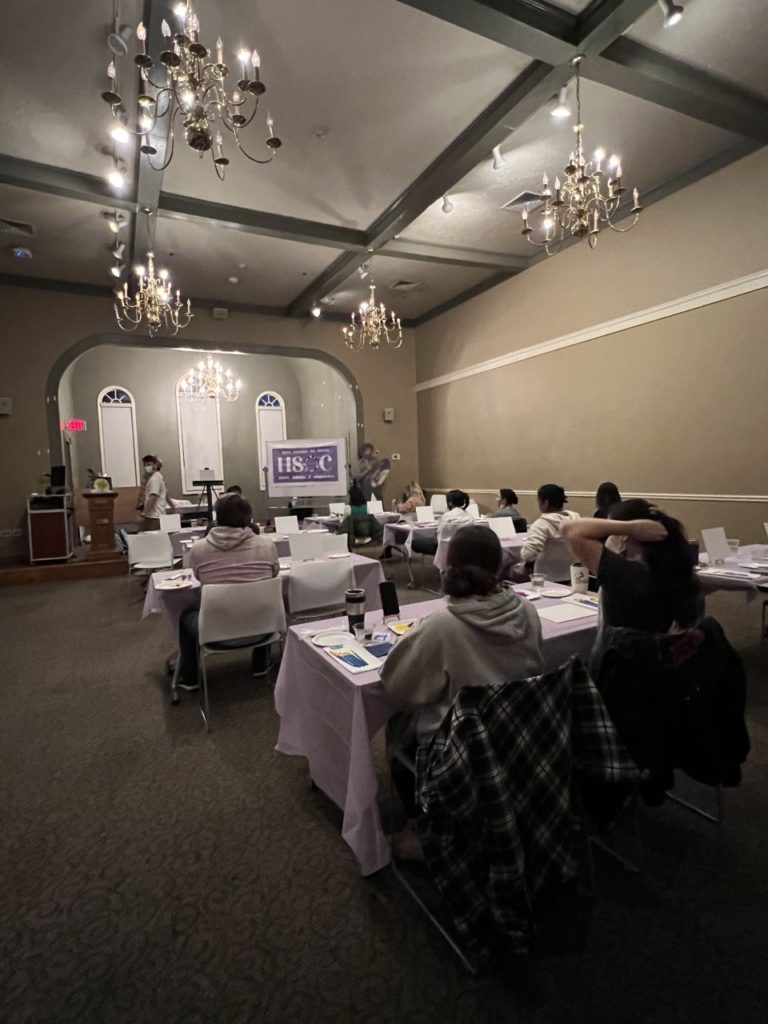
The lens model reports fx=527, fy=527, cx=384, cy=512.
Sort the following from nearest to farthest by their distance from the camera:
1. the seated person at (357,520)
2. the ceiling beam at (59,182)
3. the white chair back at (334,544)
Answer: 1. the white chair back at (334,544)
2. the ceiling beam at (59,182)
3. the seated person at (357,520)

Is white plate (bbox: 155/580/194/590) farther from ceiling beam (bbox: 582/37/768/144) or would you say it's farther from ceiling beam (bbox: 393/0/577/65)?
ceiling beam (bbox: 582/37/768/144)

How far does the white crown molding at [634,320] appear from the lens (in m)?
5.17

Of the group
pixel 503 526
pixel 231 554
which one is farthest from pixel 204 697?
pixel 503 526

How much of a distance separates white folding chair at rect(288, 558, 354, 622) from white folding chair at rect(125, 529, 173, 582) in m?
2.21

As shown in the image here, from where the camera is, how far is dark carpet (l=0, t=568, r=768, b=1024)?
1430 mm

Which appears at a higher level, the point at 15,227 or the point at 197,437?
the point at 15,227

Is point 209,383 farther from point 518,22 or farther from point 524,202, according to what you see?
point 518,22

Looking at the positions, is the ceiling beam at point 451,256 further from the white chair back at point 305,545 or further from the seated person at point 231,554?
the seated person at point 231,554

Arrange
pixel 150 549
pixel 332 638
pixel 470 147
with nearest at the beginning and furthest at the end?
pixel 332 638 → pixel 470 147 → pixel 150 549

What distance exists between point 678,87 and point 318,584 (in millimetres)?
4695

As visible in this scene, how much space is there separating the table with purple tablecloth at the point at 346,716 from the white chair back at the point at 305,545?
167 cm

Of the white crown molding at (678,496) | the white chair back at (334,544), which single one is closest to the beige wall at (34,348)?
the white chair back at (334,544)

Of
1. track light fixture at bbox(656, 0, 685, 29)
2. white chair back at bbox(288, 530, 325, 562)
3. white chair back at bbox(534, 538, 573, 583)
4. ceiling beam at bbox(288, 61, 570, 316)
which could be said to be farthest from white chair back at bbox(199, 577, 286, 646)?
track light fixture at bbox(656, 0, 685, 29)

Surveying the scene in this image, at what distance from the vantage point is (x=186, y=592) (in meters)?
3.39
